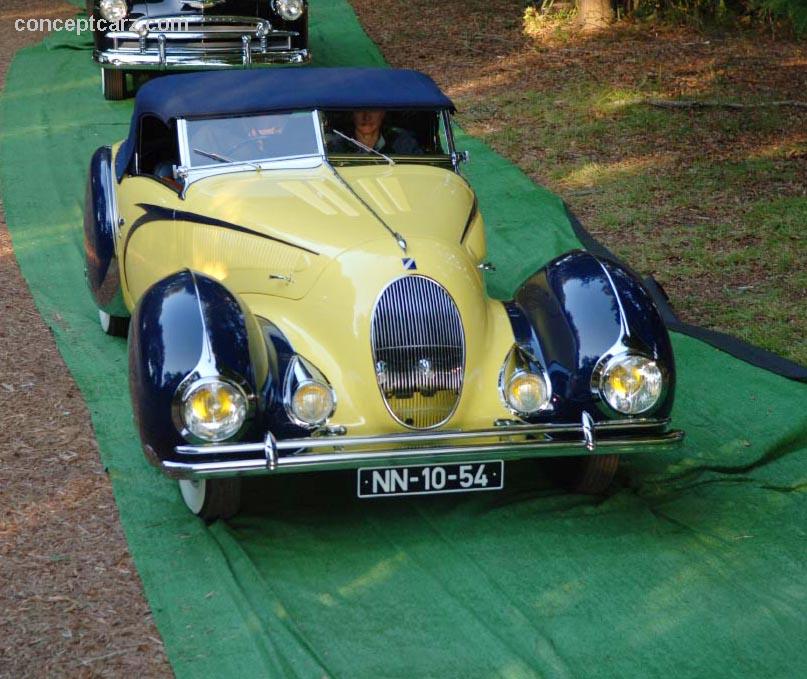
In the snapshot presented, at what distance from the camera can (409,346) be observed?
4.95 meters

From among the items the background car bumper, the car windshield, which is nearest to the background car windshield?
the car windshield

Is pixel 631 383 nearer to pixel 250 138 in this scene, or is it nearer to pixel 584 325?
pixel 584 325

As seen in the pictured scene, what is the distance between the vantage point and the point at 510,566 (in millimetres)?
4820

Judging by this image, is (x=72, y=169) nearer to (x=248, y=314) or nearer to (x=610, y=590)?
(x=248, y=314)

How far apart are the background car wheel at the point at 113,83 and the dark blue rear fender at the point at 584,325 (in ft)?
27.8

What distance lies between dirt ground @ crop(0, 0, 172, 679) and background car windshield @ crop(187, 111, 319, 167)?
1541 millimetres

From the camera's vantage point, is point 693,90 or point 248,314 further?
point 693,90

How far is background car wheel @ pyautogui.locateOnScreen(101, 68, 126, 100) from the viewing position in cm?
1262

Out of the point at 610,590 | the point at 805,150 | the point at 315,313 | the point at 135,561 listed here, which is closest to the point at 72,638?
the point at 135,561

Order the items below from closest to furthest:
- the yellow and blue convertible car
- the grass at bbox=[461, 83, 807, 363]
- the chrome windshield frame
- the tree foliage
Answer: the yellow and blue convertible car
the chrome windshield frame
the grass at bbox=[461, 83, 807, 363]
the tree foliage

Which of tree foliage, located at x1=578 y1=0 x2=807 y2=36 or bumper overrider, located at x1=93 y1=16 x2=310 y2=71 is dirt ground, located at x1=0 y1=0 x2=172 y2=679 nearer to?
bumper overrider, located at x1=93 y1=16 x2=310 y2=71

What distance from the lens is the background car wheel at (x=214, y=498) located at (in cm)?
491

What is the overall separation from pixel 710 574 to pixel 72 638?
8.29 feet

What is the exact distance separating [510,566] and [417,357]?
37.5 inches
